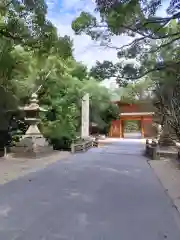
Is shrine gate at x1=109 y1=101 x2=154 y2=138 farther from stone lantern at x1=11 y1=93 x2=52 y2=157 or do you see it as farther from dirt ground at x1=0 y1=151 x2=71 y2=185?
dirt ground at x1=0 y1=151 x2=71 y2=185

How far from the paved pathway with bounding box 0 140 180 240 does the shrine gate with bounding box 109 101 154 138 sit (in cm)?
2567

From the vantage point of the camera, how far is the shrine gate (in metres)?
34.2

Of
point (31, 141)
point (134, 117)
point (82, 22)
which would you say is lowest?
point (31, 141)

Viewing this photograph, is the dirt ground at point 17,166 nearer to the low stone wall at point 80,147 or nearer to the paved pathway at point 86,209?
the paved pathway at point 86,209

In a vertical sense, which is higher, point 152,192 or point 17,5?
point 17,5

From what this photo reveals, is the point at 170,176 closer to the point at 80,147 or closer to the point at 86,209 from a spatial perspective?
the point at 86,209

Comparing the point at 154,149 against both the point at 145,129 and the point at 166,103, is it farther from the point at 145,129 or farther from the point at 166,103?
→ the point at 145,129

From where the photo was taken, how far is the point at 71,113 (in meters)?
18.1

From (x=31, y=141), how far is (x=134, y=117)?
23026 mm

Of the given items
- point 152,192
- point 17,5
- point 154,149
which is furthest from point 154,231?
point 154,149

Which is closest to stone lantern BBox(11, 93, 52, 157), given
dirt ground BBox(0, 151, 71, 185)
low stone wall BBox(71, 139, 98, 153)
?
dirt ground BBox(0, 151, 71, 185)

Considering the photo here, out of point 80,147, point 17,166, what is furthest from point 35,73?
point 17,166

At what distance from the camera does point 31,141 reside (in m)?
13.9

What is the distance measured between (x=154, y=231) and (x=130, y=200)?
189 centimetres
